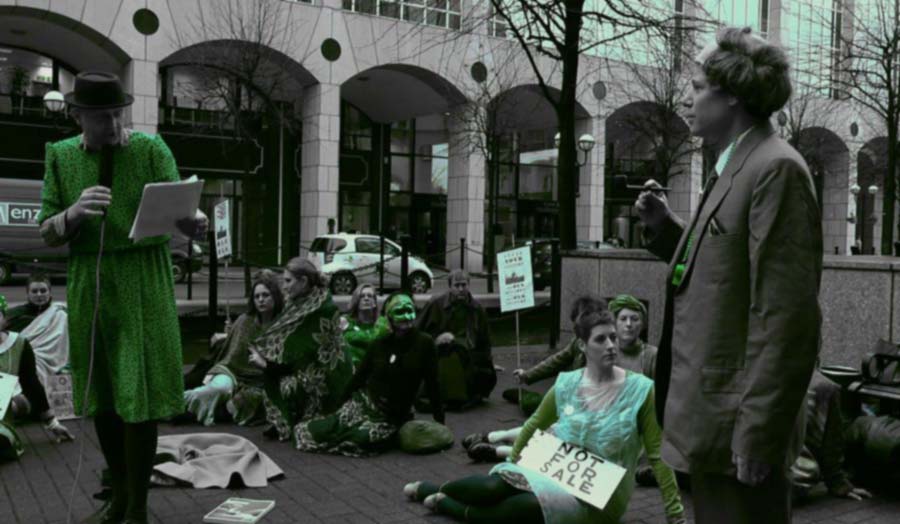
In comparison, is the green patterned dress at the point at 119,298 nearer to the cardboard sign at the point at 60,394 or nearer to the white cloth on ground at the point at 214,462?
the white cloth on ground at the point at 214,462

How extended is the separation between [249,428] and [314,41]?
2133cm

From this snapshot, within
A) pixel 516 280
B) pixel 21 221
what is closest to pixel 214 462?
pixel 516 280

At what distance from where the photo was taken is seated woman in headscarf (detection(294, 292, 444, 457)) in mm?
6441

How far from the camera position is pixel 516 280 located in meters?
8.63

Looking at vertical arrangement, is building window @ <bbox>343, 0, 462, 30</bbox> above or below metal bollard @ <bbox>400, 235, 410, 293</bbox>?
above

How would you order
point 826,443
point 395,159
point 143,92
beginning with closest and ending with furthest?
point 826,443
point 143,92
point 395,159

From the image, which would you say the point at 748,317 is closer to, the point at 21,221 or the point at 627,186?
the point at 627,186

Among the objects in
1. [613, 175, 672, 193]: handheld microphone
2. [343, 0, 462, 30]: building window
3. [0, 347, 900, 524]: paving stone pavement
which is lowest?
[0, 347, 900, 524]: paving stone pavement

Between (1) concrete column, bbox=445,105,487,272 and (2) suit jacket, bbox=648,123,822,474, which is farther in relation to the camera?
(1) concrete column, bbox=445,105,487,272

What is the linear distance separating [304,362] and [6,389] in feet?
6.98

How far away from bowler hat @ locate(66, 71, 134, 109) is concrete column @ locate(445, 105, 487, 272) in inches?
1081

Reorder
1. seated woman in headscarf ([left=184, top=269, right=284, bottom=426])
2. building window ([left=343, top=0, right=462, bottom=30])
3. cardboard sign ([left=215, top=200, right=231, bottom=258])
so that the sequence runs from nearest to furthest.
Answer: seated woman in headscarf ([left=184, top=269, right=284, bottom=426]) < cardboard sign ([left=215, top=200, right=231, bottom=258]) < building window ([left=343, top=0, right=462, bottom=30])

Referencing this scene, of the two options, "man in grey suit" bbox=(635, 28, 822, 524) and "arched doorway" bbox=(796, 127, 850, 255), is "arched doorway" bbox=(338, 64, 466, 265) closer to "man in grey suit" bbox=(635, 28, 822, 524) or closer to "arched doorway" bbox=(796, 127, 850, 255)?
"arched doorway" bbox=(796, 127, 850, 255)

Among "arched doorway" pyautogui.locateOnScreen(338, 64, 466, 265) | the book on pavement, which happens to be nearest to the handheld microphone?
the book on pavement
